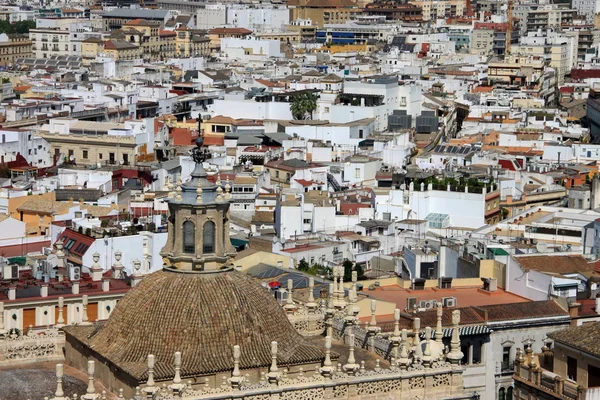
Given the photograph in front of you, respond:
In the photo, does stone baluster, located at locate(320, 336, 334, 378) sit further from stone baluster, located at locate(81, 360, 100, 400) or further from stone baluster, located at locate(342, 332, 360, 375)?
stone baluster, located at locate(81, 360, 100, 400)

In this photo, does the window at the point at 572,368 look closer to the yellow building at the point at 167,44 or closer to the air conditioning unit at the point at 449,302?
the air conditioning unit at the point at 449,302

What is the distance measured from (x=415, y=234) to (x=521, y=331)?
2129 cm

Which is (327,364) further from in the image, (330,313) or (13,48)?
(13,48)

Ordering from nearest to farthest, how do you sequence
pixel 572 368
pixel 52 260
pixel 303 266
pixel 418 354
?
1. pixel 418 354
2. pixel 572 368
3. pixel 52 260
4. pixel 303 266

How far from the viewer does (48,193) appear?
78750 millimetres

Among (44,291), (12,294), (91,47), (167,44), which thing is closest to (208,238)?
(44,291)

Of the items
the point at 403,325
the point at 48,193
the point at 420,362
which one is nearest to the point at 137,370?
→ the point at 420,362

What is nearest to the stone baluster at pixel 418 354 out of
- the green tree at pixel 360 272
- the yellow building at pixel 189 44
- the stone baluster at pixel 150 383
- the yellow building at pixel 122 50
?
the stone baluster at pixel 150 383

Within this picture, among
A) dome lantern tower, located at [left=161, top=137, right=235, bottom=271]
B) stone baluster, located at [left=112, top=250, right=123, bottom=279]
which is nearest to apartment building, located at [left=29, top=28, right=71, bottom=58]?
stone baluster, located at [left=112, top=250, right=123, bottom=279]

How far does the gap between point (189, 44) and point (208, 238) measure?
164 m

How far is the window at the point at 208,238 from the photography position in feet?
105

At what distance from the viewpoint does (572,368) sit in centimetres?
4116

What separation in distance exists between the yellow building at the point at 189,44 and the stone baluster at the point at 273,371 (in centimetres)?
16317

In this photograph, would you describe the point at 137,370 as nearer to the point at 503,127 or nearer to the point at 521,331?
the point at 521,331
